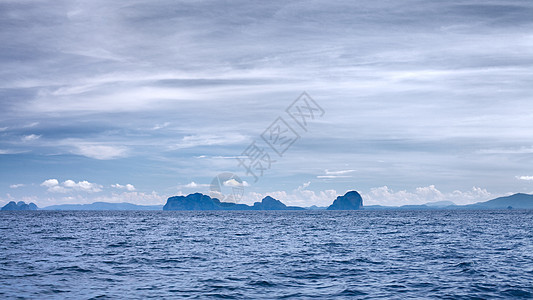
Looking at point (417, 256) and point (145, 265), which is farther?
point (417, 256)

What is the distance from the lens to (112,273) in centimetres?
3206

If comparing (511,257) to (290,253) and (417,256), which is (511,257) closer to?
(417,256)

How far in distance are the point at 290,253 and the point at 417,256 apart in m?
13.1

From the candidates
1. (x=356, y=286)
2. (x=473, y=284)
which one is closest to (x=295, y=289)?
(x=356, y=286)

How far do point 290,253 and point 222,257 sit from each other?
7723 mm

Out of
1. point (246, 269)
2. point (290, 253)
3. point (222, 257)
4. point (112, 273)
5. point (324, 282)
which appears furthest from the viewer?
point (290, 253)

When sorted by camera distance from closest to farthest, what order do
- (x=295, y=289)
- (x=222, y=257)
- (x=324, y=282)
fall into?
(x=295, y=289)
(x=324, y=282)
(x=222, y=257)

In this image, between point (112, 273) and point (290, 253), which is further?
point (290, 253)

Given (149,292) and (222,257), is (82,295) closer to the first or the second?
(149,292)

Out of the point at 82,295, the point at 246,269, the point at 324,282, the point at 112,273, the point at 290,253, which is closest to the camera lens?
the point at 82,295

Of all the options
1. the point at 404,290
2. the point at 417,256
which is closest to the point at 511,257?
the point at 417,256

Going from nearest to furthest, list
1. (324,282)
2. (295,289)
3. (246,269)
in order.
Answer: (295,289) → (324,282) → (246,269)

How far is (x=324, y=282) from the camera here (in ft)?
94.2

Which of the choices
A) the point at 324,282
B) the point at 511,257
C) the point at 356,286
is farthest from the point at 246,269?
the point at 511,257
